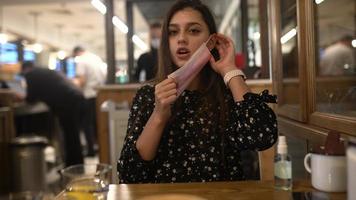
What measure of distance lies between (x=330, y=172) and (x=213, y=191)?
32 centimetres

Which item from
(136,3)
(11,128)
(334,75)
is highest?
(136,3)

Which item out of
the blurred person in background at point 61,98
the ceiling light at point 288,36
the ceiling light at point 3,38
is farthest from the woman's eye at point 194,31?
the ceiling light at point 3,38

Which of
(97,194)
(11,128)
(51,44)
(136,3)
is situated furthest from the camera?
(51,44)

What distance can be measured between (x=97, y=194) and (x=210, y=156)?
521 mm

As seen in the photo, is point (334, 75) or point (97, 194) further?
point (334, 75)

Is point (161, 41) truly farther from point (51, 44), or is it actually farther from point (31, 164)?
point (51, 44)

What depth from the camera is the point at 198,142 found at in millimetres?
1339

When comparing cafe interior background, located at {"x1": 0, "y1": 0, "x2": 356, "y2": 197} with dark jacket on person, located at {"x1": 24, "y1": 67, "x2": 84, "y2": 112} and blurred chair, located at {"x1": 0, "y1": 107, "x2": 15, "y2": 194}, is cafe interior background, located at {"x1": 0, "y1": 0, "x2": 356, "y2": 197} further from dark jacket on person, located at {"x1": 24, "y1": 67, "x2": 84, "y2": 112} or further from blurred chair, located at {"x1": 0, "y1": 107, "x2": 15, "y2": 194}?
dark jacket on person, located at {"x1": 24, "y1": 67, "x2": 84, "y2": 112}

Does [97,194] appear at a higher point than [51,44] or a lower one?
lower

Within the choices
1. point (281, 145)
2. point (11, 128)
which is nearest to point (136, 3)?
point (11, 128)

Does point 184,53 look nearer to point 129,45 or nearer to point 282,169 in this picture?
point 282,169

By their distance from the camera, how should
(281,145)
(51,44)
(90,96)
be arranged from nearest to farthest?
1. (281,145)
2. (90,96)
3. (51,44)

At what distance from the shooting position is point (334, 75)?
1613 millimetres

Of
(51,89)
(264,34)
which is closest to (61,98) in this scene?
(51,89)
